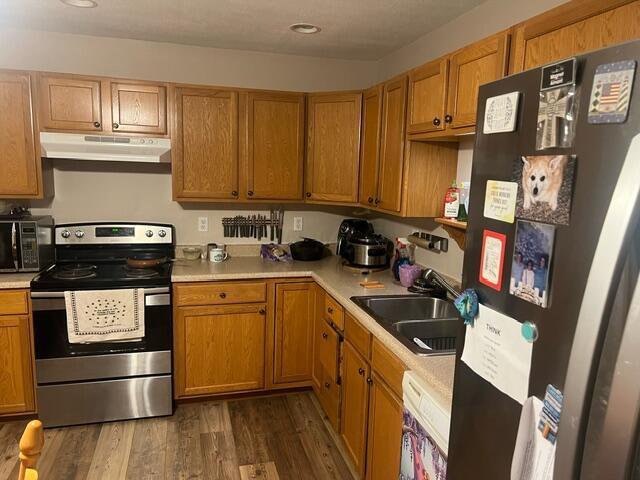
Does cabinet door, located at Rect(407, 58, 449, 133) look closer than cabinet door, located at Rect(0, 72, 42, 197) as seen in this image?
Yes

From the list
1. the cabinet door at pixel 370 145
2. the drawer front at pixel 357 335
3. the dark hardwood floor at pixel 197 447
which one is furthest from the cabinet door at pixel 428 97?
the dark hardwood floor at pixel 197 447

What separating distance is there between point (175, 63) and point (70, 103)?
77cm

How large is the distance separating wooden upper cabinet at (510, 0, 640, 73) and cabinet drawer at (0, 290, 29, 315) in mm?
2742

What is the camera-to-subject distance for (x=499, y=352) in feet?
3.32

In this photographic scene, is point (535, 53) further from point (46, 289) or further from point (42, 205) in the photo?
point (42, 205)

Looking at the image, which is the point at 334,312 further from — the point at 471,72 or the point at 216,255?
the point at 471,72

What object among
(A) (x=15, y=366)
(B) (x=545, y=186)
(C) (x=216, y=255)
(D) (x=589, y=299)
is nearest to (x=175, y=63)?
(C) (x=216, y=255)

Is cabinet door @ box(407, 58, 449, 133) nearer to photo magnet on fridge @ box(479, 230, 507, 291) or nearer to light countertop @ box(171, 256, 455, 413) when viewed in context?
light countertop @ box(171, 256, 455, 413)

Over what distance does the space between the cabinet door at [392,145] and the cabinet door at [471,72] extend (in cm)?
46

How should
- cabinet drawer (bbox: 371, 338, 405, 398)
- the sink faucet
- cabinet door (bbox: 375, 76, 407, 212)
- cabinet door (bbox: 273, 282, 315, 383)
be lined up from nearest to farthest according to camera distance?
cabinet drawer (bbox: 371, 338, 405, 398)
the sink faucet
cabinet door (bbox: 375, 76, 407, 212)
cabinet door (bbox: 273, 282, 315, 383)

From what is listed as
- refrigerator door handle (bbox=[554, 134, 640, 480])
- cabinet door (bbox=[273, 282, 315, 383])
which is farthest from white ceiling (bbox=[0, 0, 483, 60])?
refrigerator door handle (bbox=[554, 134, 640, 480])

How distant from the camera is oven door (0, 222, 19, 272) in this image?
9.05ft

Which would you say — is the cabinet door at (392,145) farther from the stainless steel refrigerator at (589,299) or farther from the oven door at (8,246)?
the oven door at (8,246)

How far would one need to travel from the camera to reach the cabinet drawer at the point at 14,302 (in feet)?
8.71
